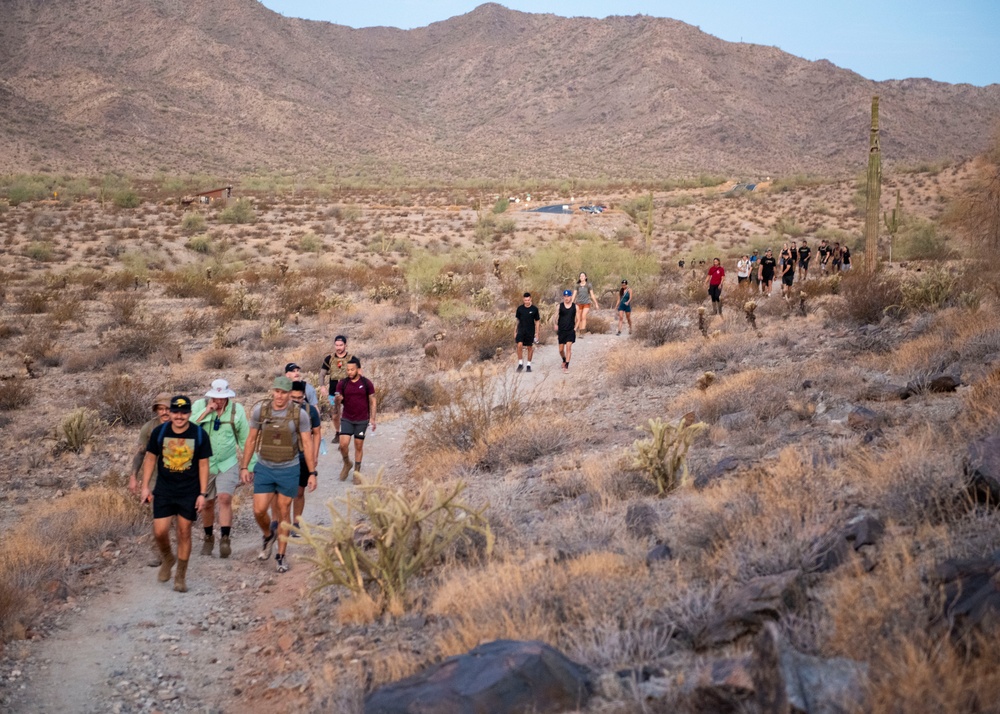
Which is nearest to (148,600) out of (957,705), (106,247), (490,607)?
(490,607)

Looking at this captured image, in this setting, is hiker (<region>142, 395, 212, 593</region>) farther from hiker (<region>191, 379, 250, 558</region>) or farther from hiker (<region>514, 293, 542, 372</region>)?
hiker (<region>514, 293, 542, 372</region>)

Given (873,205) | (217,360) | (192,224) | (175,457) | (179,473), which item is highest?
(873,205)

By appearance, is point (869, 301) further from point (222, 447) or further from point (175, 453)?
point (175, 453)

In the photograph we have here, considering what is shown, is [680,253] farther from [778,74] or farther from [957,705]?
[778,74]

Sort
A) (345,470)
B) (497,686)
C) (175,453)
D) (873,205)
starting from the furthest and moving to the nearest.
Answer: (873,205) < (345,470) < (175,453) < (497,686)

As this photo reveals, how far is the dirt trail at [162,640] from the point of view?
207 inches

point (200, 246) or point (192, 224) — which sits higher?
point (192, 224)

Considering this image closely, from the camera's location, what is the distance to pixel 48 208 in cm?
4175

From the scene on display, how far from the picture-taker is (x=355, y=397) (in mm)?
9633

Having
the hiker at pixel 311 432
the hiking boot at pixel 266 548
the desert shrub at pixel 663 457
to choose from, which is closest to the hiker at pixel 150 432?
the hiking boot at pixel 266 548

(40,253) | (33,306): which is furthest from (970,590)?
(40,253)

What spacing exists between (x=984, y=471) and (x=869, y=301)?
10.5 m

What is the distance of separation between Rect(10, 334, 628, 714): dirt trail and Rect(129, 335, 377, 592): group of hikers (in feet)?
0.66

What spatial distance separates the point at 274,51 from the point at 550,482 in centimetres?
11376
